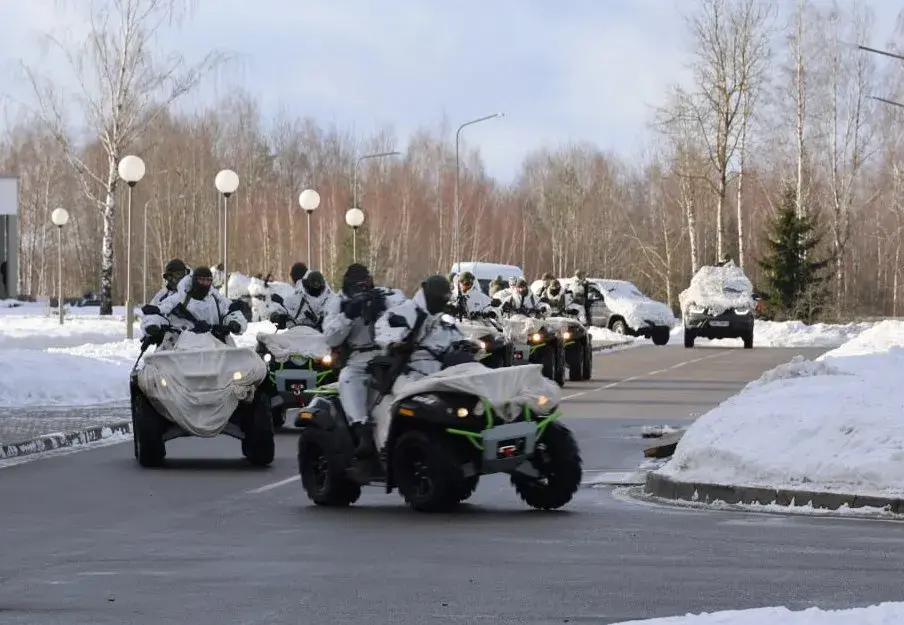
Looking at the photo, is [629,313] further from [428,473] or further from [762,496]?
[428,473]

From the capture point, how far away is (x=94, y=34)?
63.2 m

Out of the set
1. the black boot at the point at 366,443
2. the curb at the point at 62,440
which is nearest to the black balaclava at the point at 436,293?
the black boot at the point at 366,443

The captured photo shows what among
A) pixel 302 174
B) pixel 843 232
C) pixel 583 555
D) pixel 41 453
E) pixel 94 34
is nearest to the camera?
pixel 583 555

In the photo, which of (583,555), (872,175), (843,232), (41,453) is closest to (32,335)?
(41,453)

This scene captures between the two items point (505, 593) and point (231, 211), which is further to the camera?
point (231, 211)

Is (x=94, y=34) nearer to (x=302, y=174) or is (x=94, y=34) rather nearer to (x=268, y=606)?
(x=268, y=606)

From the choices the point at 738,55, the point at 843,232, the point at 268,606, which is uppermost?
the point at 738,55

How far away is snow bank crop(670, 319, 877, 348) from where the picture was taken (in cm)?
5808

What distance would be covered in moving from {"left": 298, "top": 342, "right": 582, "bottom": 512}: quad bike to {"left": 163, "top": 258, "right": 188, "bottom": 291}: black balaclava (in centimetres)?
622

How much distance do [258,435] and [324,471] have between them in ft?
12.7

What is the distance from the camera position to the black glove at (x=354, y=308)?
15.0m

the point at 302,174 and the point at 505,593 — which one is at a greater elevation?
the point at 302,174

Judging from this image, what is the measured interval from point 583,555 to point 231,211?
11522cm

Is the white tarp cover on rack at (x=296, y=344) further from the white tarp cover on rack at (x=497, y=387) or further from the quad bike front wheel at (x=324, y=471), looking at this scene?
the white tarp cover on rack at (x=497, y=387)
